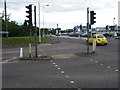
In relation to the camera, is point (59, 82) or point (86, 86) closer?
point (86, 86)

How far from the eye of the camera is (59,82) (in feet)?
33.4

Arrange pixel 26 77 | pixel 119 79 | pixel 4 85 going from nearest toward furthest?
pixel 4 85
pixel 119 79
pixel 26 77

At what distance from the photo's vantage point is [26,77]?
1145 cm

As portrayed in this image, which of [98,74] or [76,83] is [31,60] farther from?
[76,83]

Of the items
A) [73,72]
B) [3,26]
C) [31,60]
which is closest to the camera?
[73,72]

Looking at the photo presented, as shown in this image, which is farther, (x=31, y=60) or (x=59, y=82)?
(x=31, y=60)

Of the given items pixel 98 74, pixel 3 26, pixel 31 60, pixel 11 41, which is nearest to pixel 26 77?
pixel 98 74

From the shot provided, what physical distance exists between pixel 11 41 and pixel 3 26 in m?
14.5

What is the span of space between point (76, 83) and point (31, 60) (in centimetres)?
900

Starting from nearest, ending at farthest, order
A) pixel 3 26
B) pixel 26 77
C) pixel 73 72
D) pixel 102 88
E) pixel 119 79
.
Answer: pixel 102 88 < pixel 119 79 < pixel 26 77 < pixel 73 72 < pixel 3 26

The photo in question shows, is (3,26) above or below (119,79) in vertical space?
above

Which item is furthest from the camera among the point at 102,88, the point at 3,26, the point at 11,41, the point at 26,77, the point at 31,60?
the point at 3,26

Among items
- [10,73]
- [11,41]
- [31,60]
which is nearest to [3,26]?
[11,41]

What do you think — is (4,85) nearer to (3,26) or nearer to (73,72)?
(73,72)
